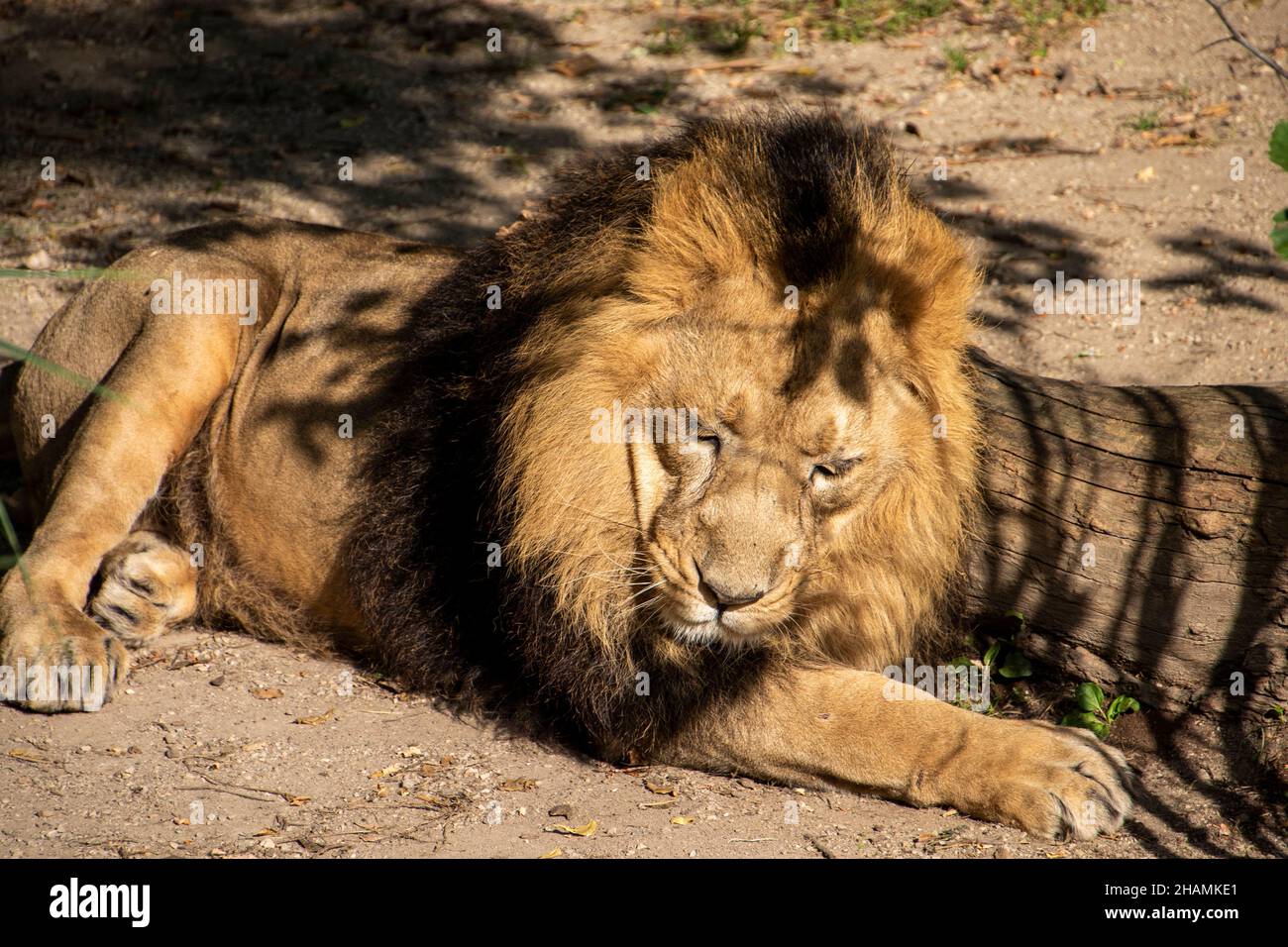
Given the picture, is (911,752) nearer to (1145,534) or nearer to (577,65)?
(1145,534)

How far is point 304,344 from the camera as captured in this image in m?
4.81

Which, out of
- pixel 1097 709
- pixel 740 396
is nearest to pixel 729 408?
pixel 740 396

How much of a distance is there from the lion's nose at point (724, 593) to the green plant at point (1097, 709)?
149cm

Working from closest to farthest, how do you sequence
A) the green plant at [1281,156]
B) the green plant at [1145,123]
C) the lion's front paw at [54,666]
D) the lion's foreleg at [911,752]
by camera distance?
1. the green plant at [1281,156]
2. the lion's foreleg at [911,752]
3. the lion's front paw at [54,666]
4. the green plant at [1145,123]

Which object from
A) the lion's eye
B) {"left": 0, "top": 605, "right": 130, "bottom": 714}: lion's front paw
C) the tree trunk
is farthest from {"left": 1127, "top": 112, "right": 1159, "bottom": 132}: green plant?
{"left": 0, "top": 605, "right": 130, "bottom": 714}: lion's front paw

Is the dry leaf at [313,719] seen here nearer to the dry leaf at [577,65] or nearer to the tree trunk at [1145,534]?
the tree trunk at [1145,534]

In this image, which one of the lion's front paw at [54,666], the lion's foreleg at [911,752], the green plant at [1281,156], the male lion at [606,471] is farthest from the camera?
the lion's front paw at [54,666]

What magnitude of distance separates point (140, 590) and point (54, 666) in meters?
0.55

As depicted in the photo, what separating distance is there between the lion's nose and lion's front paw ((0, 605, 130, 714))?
213cm

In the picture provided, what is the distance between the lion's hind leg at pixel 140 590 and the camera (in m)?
4.67

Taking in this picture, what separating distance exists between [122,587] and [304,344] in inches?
43.4

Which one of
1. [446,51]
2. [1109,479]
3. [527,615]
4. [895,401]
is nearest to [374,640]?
[527,615]

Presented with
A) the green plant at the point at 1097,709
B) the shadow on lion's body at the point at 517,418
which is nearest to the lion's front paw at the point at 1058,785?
the green plant at the point at 1097,709

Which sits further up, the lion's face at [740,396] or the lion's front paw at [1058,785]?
the lion's face at [740,396]
